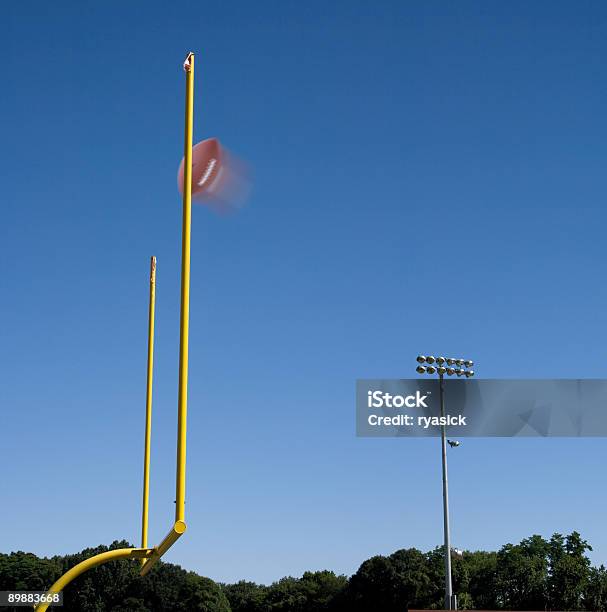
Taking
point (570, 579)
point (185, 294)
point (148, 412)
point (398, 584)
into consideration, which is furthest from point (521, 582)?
point (185, 294)

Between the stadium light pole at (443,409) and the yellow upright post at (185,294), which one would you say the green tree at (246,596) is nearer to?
the stadium light pole at (443,409)

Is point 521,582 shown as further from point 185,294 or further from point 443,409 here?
point 185,294

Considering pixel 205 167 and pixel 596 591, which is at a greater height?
pixel 205 167

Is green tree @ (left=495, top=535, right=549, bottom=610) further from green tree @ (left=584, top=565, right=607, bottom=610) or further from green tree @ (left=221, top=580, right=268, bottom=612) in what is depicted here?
green tree @ (left=221, top=580, right=268, bottom=612)

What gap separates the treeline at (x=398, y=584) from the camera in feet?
279

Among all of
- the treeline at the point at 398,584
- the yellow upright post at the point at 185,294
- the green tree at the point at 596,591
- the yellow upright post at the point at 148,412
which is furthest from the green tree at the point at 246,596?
the yellow upright post at the point at 185,294

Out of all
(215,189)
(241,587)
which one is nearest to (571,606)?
(241,587)

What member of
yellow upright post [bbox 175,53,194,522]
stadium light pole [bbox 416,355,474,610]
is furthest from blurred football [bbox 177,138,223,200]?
stadium light pole [bbox 416,355,474,610]

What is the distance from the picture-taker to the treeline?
85.1 metres

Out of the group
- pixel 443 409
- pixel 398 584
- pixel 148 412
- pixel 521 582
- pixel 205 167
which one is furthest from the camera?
pixel 398 584

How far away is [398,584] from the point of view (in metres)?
92.2

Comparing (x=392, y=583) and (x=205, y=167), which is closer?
(x=205, y=167)

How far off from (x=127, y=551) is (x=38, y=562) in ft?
359

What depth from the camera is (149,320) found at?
1516 centimetres
